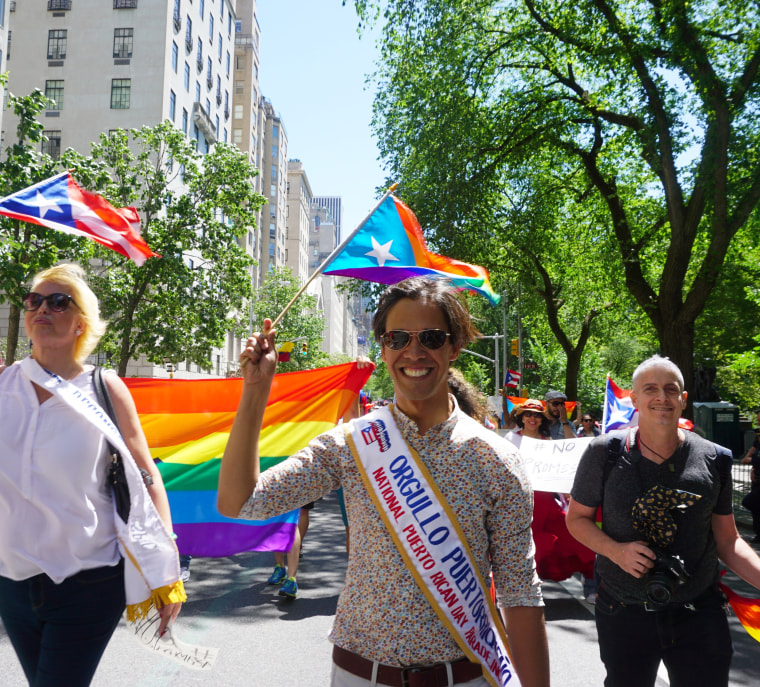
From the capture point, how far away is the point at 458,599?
1963mm

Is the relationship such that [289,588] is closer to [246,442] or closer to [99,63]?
[246,442]

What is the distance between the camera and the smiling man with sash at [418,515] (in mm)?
1934

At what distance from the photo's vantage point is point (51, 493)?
8.57 ft

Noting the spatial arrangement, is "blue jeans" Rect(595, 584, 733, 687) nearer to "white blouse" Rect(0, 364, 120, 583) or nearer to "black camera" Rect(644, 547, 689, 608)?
"black camera" Rect(644, 547, 689, 608)

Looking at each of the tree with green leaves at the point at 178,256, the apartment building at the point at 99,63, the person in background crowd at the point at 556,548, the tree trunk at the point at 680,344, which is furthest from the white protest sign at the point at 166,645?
the apartment building at the point at 99,63

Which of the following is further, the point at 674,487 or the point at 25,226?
the point at 25,226

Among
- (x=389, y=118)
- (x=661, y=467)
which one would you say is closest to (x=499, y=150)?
(x=389, y=118)

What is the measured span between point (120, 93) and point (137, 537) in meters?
41.3

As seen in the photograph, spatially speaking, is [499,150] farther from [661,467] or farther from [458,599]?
[458,599]

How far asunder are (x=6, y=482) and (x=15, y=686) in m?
2.45

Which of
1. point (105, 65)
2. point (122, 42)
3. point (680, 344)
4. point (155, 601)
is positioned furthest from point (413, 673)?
point (122, 42)

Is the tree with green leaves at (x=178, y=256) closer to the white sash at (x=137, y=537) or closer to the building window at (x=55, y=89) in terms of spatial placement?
the building window at (x=55, y=89)

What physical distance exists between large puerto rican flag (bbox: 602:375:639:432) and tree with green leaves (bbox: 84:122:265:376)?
→ 1826cm

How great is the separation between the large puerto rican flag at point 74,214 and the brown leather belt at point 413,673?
14.4 ft
